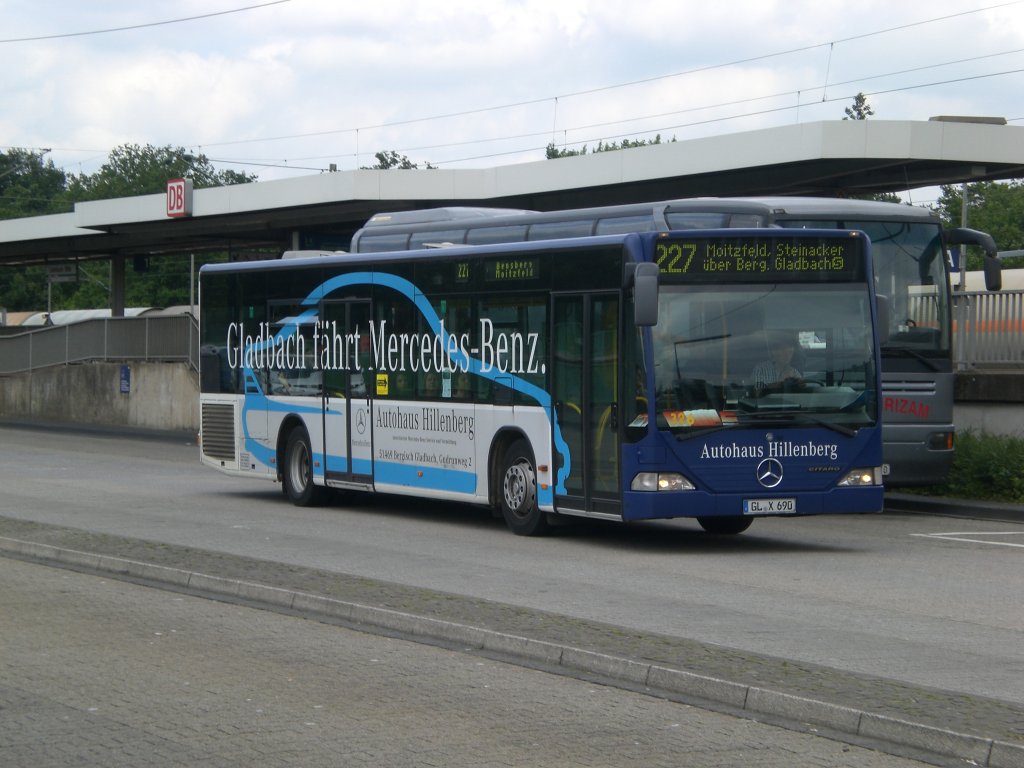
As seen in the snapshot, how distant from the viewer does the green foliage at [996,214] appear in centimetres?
9112

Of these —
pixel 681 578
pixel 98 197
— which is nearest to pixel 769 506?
pixel 681 578

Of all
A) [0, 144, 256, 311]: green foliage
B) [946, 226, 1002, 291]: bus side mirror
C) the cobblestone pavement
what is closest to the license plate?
the cobblestone pavement

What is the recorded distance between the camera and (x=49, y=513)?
701 inches

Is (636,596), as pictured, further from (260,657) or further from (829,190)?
(829,190)

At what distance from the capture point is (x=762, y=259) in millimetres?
14523

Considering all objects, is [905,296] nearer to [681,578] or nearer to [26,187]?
[681,578]

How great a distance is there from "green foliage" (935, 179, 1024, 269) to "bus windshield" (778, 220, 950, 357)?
216ft

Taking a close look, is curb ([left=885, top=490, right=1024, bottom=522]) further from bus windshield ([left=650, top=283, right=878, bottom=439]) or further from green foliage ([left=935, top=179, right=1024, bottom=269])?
green foliage ([left=935, top=179, right=1024, bottom=269])

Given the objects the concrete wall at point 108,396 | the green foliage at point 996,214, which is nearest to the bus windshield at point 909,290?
the concrete wall at point 108,396

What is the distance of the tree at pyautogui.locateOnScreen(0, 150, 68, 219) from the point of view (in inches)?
5000

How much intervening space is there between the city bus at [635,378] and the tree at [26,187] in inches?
4484

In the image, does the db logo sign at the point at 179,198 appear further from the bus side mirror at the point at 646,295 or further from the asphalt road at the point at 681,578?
the bus side mirror at the point at 646,295

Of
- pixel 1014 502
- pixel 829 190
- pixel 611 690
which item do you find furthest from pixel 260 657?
pixel 829 190

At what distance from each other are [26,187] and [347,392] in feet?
395
